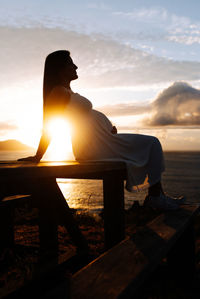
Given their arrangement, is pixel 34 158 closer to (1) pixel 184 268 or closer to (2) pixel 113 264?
(2) pixel 113 264

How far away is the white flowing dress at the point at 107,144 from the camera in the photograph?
328cm

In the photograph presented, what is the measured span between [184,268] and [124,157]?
1832mm

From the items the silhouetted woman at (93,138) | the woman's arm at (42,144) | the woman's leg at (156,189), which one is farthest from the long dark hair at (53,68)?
the woman's leg at (156,189)

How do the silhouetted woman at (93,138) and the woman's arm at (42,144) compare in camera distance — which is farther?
the silhouetted woman at (93,138)

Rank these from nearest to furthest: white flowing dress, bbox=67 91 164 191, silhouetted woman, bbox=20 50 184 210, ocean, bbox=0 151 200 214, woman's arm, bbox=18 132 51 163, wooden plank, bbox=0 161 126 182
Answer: wooden plank, bbox=0 161 126 182 → woman's arm, bbox=18 132 51 163 → silhouetted woman, bbox=20 50 184 210 → white flowing dress, bbox=67 91 164 191 → ocean, bbox=0 151 200 214

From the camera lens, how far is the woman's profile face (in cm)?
332

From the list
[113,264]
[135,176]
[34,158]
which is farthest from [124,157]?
[113,264]

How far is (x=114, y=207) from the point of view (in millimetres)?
3066

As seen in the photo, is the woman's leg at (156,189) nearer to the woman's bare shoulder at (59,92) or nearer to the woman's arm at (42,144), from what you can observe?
the woman's arm at (42,144)

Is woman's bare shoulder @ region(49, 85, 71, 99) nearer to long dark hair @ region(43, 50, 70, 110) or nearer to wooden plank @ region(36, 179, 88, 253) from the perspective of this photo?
long dark hair @ region(43, 50, 70, 110)

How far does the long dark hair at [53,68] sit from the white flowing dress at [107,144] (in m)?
0.28

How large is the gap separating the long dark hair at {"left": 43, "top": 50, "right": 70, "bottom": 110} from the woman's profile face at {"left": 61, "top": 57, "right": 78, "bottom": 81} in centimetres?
4

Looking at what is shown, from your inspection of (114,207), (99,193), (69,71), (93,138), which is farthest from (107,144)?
(99,193)

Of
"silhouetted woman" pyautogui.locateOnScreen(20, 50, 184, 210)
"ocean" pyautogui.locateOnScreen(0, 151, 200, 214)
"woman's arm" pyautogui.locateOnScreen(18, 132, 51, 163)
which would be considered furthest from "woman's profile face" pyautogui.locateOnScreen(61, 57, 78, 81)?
"ocean" pyautogui.locateOnScreen(0, 151, 200, 214)
